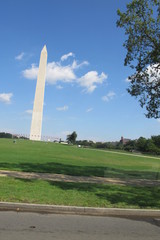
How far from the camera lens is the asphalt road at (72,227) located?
5.68 meters

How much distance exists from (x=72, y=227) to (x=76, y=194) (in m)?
3.12

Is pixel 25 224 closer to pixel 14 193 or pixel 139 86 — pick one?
pixel 14 193

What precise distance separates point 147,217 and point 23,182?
4967mm

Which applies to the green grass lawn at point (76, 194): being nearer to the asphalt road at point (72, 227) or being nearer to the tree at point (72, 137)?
the asphalt road at point (72, 227)

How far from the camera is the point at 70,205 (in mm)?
8109

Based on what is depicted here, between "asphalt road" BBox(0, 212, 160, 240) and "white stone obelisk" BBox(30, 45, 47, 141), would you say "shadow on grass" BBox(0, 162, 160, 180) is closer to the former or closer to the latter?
"asphalt road" BBox(0, 212, 160, 240)

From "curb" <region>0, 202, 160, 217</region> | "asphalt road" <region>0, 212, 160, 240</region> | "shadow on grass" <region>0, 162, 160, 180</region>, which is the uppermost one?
"shadow on grass" <region>0, 162, 160, 180</region>

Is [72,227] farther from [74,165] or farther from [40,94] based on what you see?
[40,94]

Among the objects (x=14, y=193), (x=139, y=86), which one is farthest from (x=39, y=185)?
(x=139, y=86)

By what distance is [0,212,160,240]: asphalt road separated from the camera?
5676 millimetres

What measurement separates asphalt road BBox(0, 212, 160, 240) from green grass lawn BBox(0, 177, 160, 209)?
109 cm

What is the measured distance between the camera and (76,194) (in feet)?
31.0

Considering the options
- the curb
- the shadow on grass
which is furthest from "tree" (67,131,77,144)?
the curb

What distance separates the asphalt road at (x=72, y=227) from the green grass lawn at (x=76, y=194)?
3.56ft
